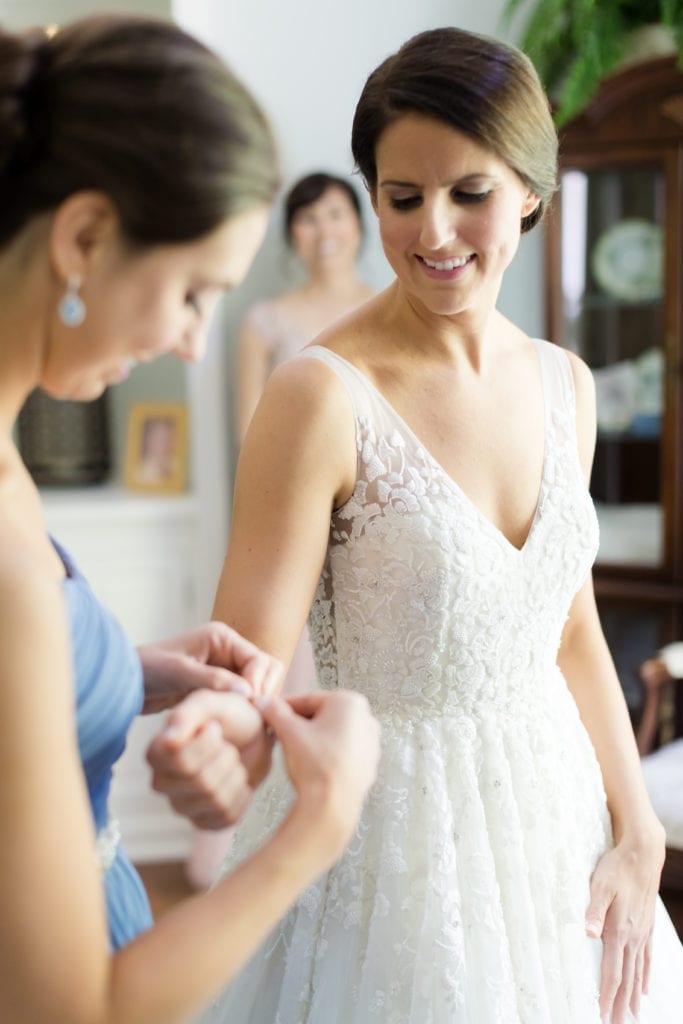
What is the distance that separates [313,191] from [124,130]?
265 centimetres

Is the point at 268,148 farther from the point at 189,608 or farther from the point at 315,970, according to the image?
the point at 189,608

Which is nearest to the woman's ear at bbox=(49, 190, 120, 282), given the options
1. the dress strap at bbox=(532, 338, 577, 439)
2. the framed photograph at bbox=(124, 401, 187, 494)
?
the dress strap at bbox=(532, 338, 577, 439)

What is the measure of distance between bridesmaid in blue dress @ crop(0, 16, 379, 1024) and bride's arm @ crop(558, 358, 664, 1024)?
643mm

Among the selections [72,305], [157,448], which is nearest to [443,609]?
[72,305]

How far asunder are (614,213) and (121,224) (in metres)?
2.63

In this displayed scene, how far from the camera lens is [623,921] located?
1.32 m

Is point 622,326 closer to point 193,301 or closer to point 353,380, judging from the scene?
point 353,380

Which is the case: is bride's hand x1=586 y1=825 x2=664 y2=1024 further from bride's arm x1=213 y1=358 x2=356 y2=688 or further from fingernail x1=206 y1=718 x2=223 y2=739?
fingernail x1=206 y1=718 x2=223 y2=739

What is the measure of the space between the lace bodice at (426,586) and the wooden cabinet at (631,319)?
72.8 inches

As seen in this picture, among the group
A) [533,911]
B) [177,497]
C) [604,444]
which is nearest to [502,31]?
[604,444]

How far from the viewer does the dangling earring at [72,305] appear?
0.73 metres

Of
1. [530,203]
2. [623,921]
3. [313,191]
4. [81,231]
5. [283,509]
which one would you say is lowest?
[623,921]

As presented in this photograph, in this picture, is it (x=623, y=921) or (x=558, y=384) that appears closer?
(x=623, y=921)

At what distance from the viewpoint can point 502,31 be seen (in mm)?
3336
